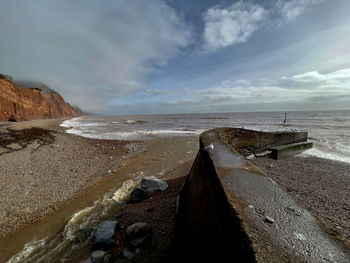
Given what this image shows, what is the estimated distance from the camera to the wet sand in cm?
329

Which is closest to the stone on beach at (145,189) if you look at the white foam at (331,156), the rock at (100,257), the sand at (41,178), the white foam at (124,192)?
the white foam at (124,192)

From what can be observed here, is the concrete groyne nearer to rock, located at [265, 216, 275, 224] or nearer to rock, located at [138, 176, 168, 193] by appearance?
rock, located at [265, 216, 275, 224]

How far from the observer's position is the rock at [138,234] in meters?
2.64

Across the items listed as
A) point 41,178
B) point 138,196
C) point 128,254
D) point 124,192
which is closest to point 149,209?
point 138,196

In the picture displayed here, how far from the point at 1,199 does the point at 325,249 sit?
749cm

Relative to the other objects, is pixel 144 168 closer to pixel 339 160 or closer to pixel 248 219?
pixel 248 219

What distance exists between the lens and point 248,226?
138 cm

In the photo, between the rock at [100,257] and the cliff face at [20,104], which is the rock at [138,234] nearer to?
the rock at [100,257]

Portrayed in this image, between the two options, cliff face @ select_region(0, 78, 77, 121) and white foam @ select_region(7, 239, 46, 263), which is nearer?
white foam @ select_region(7, 239, 46, 263)

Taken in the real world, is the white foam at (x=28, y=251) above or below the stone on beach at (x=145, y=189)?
below

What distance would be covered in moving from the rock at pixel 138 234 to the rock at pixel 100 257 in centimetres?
41

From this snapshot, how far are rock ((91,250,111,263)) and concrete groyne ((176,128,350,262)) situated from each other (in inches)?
50.8

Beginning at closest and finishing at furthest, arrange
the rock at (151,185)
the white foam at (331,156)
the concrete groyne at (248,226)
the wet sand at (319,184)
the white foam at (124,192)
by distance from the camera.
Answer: the concrete groyne at (248,226) < the wet sand at (319,184) < the white foam at (124,192) < the rock at (151,185) < the white foam at (331,156)

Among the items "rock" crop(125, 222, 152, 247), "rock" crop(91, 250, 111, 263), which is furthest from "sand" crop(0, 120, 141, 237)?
"rock" crop(125, 222, 152, 247)
